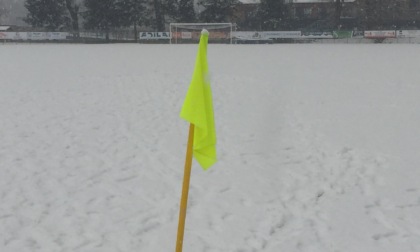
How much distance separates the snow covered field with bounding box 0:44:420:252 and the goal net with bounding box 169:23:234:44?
31.6m

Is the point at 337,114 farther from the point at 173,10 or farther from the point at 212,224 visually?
the point at 173,10

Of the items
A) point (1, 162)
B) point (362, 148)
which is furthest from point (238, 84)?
point (1, 162)

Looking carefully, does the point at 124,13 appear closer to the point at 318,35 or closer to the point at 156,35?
the point at 156,35

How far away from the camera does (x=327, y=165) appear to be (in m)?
6.45

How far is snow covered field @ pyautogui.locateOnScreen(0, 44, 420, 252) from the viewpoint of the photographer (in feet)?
14.6

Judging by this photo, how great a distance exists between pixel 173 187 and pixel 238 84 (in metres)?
9.16

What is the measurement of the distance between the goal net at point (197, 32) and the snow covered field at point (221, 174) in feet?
104

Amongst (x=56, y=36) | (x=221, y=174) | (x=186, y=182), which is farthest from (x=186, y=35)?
(x=186, y=182)

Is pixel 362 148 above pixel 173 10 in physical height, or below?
below

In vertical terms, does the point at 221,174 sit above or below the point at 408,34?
below

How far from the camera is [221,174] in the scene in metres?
6.26

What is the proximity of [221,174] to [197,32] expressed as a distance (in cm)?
3788

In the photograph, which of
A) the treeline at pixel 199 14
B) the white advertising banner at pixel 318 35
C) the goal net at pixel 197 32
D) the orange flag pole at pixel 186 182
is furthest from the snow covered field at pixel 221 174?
the treeline at pixel 199 14

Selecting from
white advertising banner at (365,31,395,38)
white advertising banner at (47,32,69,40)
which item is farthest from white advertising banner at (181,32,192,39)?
white advertising banner at (365,31,395,38)
